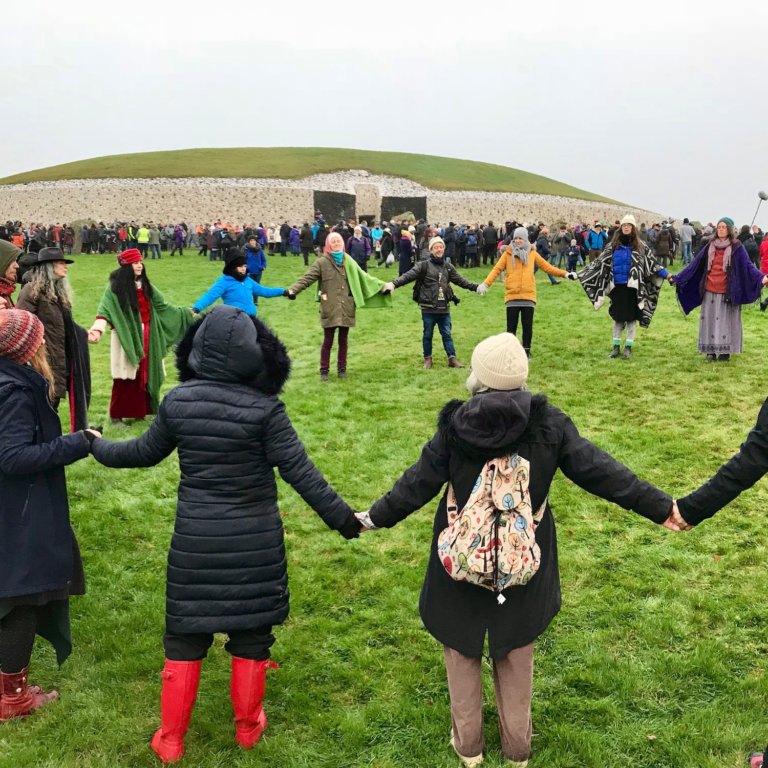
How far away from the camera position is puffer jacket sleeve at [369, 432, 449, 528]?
312 cm

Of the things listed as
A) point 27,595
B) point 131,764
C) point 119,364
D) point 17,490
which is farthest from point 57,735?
point 119,364

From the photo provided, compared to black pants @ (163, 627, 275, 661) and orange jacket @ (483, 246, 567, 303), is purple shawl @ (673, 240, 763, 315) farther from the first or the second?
black pants @ (163, 627, 275, 661)

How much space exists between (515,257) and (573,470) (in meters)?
8.39

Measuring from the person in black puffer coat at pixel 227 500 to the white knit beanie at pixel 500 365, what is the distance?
0.93 metres

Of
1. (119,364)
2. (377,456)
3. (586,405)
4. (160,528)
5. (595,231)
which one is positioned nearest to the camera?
(160,528)

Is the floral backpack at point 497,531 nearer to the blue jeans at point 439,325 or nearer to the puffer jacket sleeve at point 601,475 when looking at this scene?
the puffer jacket sleeve at point 601,475

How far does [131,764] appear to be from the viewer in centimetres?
346

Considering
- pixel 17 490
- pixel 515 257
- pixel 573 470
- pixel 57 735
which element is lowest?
pixel 57 735

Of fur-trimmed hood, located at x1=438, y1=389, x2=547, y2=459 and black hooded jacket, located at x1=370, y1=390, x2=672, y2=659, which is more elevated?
fur-trimmed hood, located at x1=438, y1=389, x2=547, y2=459

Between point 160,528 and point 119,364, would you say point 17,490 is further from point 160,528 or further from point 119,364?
point 119,364

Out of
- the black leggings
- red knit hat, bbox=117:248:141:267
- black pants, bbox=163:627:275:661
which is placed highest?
red knit hat, bbox=117:248:141:267

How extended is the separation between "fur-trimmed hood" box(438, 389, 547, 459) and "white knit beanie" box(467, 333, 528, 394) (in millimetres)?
44

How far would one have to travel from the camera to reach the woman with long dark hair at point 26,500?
3473 mm

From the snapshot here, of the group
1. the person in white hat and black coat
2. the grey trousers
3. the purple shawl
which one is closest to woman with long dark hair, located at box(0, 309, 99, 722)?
the person in white hat and black coat
